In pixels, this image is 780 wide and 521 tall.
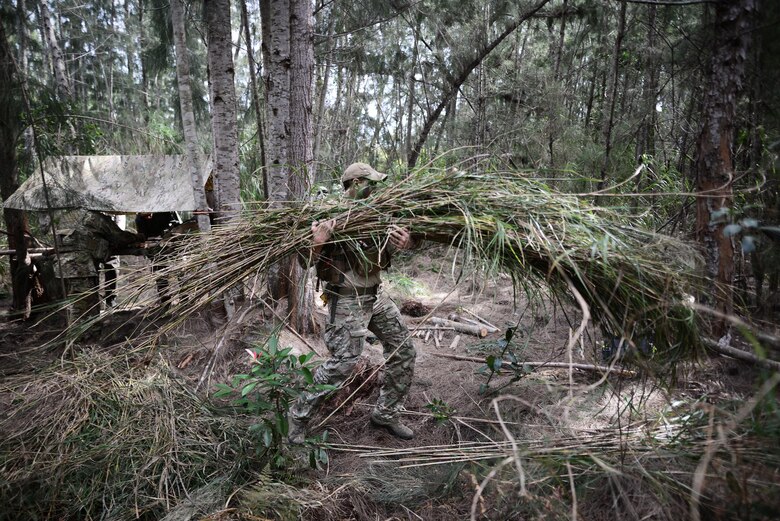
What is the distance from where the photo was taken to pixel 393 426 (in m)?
2.97

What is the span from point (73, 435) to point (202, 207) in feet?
10.1

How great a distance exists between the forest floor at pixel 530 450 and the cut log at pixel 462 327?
41.5 inches

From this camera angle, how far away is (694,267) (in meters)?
1.89

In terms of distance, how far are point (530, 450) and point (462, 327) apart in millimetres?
3286

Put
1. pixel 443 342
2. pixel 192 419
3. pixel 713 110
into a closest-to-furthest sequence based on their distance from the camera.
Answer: pixel 713 110, pixel 192 419, pixel 443 342

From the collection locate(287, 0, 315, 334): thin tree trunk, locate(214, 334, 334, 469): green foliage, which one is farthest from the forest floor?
locate(287, 0, 315, 334): thin tree trunk

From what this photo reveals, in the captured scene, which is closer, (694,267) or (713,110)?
(694,267)

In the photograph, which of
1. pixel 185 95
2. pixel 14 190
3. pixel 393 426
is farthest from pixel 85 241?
pixel 393 426

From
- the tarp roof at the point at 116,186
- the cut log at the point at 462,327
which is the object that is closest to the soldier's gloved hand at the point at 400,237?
the cut log at the point at 462,327

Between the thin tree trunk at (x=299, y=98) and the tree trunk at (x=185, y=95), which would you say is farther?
the tree trunk at (x=185, y=95)

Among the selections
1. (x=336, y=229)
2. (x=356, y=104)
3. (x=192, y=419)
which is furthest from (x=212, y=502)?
(x=356, y=104)

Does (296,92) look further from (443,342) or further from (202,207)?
(443,342)

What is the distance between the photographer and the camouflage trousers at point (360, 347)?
271 centimetres

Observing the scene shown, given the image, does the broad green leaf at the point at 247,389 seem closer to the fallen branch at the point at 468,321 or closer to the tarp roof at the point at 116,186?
the fallen branch at the point at 468,321
